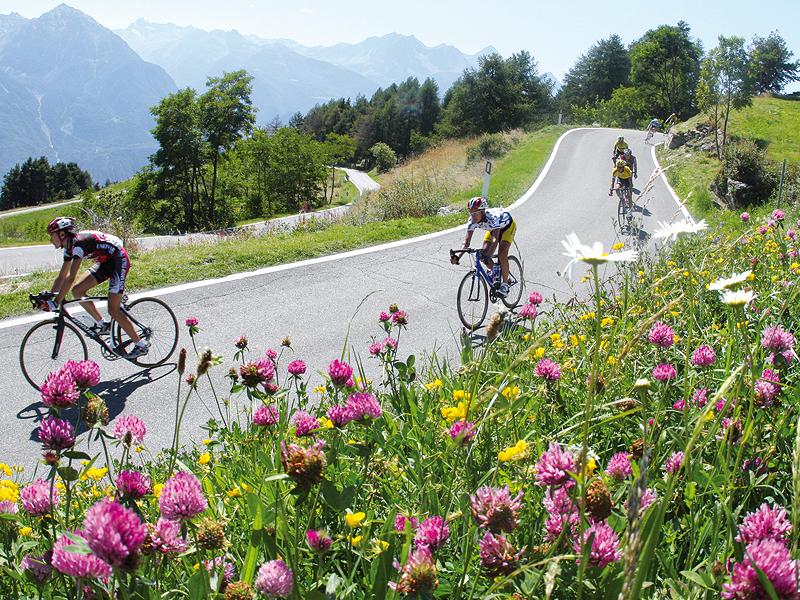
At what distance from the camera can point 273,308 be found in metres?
8.55

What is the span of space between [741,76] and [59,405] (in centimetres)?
3323

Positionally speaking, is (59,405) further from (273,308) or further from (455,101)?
(455,101)

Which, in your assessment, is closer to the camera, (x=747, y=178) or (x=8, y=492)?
(x=8, y=492)

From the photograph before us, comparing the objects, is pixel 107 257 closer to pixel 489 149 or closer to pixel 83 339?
pixel 83 339

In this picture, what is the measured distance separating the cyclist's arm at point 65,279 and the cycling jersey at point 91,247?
0.06m

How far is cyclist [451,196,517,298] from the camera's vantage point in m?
7.84

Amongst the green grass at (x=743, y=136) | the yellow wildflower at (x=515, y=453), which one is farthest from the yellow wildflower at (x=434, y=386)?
the green grass at (x=743, y=136)

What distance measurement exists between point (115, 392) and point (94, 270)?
→ 4.86ft

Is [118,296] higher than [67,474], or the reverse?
[118,296]

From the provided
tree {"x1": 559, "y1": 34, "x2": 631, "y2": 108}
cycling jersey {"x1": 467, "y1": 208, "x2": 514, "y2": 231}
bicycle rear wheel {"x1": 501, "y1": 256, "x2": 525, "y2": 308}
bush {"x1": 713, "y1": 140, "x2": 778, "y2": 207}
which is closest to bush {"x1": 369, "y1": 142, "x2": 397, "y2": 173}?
tree {"x1": 559, "y1": 34, "x2": 631, "y2": 108}

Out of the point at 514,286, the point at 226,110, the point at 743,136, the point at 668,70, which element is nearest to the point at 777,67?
the point at 668,70

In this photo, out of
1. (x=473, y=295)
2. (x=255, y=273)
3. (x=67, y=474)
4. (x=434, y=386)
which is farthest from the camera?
(x=255, y=273)

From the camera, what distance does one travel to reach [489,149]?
118ft

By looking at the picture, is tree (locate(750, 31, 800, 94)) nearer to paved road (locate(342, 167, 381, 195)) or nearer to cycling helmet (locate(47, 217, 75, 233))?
paved road (locate(342, 167, 381, 195))
